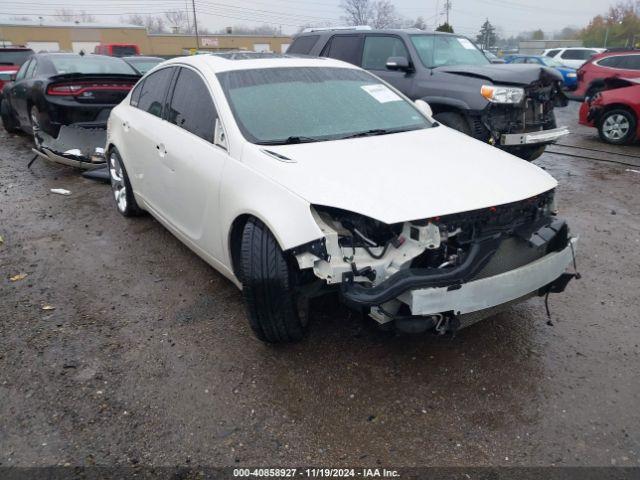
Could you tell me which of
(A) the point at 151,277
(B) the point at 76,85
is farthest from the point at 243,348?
(B) the point at 76,85

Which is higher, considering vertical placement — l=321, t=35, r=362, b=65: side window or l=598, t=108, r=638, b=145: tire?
l=321, t=35, r=362, b=65: side window

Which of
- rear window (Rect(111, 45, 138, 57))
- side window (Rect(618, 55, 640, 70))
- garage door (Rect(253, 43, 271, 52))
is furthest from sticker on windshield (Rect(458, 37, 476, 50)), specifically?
garage door (Rect(253, 43, 271, 52))

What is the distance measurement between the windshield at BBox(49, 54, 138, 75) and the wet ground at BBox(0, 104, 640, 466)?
15.6 ft

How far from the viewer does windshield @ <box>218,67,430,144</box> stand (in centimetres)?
335

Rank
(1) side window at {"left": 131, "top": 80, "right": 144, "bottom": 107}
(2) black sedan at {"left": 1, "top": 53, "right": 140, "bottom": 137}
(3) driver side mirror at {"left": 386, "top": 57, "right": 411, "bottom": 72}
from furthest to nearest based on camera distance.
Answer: (2) black sedan at {"left": 1, "top": 53, "right": 140, "bottom": 137} → (3) driver side mirror at {"left": 386, "top": 57, "right": 411, "bottom": 72} → (1) side window at {"left": 131, "top": 80, "right": 144, "bottom": 107}

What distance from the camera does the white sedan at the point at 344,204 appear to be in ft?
8.29

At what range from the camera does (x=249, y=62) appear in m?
3.88

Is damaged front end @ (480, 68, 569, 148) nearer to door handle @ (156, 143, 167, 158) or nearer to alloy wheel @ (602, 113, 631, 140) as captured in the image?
alloy wheel @ (602, 113, 631, 140)

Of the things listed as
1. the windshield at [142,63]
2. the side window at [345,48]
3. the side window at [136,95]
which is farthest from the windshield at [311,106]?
the windshield at [142,63]

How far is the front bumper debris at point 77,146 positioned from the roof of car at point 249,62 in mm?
3369

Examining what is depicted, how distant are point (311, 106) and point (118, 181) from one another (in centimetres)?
273

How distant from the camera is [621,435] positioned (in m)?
2.44

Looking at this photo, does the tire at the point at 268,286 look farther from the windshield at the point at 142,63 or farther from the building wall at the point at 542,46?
the building wall at the point at 542,46

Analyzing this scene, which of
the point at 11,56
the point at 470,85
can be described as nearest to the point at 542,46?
the point at 11,56
